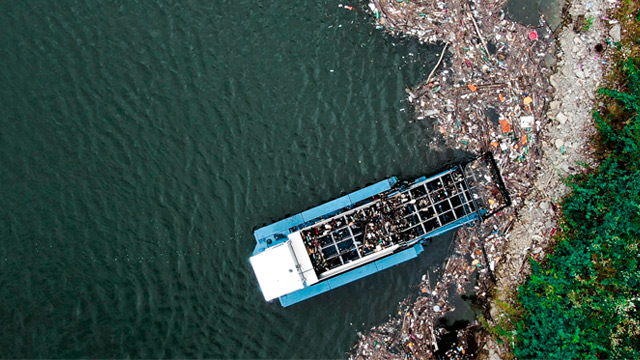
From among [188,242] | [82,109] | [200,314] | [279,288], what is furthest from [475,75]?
[82,109]

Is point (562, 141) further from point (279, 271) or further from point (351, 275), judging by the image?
point (279, 271)

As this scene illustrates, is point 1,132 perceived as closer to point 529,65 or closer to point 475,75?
point 475,75

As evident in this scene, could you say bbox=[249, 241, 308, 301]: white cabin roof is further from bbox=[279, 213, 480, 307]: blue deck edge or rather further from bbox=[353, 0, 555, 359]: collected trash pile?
bbox=[353, 0, 555, 359]: collected trash pile

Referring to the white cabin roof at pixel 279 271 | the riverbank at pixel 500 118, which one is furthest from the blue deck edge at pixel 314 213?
the riverbank at pixel 500 118

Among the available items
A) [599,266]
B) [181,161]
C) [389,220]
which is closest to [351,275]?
[389,220]

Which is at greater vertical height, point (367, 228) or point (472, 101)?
point (472, 101)

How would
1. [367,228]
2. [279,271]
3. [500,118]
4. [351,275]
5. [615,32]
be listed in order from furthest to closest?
1. [500,118]
2. [615,32]
3. [351,275]
4. [367,228]
5. [279,271]

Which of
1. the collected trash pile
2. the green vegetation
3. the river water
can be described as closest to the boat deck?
the river water
